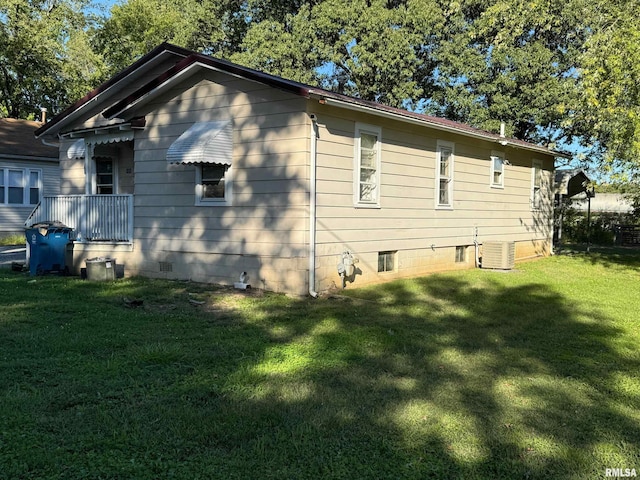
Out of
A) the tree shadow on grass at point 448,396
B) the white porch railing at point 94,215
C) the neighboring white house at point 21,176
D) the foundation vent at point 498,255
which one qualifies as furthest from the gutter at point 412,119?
the neighboring white house at point 21,176

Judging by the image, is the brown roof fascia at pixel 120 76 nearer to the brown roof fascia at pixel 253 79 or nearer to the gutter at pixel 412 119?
the brown roof fascia at pixel 253 79

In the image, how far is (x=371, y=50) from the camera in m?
22.6

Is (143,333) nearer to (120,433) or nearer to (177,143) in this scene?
(120,433)

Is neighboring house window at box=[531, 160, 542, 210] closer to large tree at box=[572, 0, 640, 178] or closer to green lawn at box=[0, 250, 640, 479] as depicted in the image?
large tree at box=[572, 0, 640, 178]

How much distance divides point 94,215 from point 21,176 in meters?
10.9

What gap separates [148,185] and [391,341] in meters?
6.69

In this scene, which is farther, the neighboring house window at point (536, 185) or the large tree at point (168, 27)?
the large tree at point (168, 27)

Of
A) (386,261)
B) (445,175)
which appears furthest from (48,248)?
(445,175)

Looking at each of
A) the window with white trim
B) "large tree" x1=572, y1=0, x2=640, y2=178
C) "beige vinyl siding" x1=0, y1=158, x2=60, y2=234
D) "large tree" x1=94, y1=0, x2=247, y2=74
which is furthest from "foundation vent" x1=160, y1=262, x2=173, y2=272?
"large tree" x1=94, y1=0, x2=247, y2=74

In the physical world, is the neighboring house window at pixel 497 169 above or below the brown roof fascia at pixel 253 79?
below

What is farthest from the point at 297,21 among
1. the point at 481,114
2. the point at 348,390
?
the point at 348,390

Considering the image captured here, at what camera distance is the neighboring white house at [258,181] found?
350 inches

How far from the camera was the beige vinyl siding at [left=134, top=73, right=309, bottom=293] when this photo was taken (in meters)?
8.80

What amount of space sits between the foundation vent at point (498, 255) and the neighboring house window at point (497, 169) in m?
1.93
